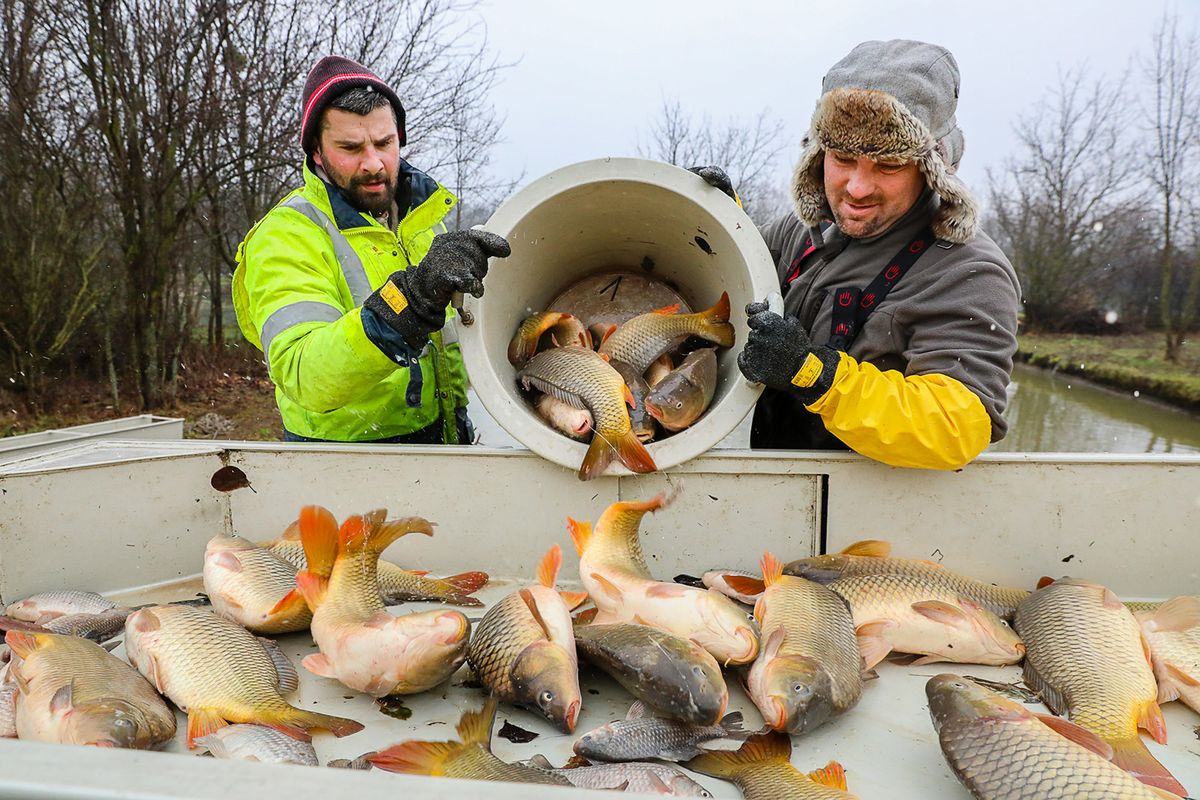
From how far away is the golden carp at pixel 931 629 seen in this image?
206cm

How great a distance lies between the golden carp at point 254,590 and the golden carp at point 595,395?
0.93m

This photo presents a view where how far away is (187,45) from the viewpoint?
29.9ft

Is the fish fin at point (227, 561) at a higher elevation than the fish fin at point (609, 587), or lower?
lower

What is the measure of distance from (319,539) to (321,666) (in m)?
0.32

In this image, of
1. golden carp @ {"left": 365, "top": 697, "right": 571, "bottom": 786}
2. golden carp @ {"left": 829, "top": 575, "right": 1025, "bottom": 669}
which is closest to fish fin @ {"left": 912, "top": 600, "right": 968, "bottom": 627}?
golden carp @ {"left": 829, "top": 575, "right": 1025, "bottom": 669}

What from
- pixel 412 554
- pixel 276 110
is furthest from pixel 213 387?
pixel 412 554

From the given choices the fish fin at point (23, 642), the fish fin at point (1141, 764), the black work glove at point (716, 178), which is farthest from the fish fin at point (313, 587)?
the fish fin at point (1141, 764)

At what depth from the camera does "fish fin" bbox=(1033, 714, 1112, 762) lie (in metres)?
1.58

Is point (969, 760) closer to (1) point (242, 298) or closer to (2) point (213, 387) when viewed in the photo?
(1) point (242, 298)

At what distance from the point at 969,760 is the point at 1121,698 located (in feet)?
1.83

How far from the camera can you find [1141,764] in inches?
64.2

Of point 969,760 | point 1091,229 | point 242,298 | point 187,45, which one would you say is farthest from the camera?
point 1091,229

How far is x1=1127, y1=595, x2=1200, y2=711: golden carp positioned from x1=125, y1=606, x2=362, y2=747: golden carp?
2024 millimetres

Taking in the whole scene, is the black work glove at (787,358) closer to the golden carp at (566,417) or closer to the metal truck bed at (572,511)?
the metal truck bed at (572,511)
